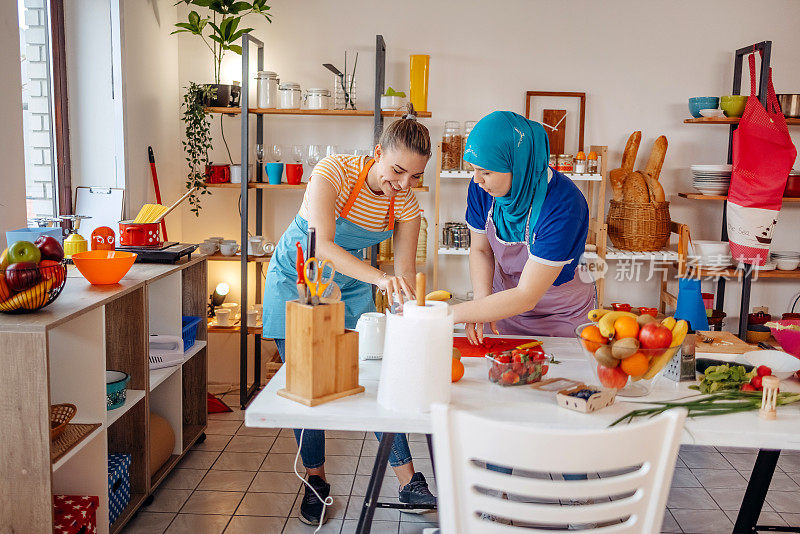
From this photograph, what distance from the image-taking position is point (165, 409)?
3.24m

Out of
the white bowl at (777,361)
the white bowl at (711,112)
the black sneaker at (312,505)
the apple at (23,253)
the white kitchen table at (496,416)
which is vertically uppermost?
the white bowl at (711,112)

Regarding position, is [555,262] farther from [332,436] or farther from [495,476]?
[332,436]

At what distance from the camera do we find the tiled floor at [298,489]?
2.75m

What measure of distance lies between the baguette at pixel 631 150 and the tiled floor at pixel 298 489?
1584mm

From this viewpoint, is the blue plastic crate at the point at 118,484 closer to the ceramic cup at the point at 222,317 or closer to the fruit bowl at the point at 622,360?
the ceramic cup at the point at 222,317

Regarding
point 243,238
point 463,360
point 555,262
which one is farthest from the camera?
point 243,238

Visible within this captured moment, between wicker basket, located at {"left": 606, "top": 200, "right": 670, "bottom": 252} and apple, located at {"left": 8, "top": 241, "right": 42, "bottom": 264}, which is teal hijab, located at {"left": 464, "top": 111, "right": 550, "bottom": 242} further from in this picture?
wicker basket, located at {"left": 606, "top": 200, "right": 670, "bottom": 252}

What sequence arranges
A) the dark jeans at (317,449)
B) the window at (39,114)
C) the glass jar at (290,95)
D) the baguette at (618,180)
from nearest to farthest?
the dark jeans at (317,449) < the window at (39,114) < the glass jar at (290,95) < the baguette at (618,180)

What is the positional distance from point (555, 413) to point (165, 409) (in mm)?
2106

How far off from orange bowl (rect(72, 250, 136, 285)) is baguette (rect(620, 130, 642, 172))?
9.19ft

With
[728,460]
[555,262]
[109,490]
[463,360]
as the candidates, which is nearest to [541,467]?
[463,360]

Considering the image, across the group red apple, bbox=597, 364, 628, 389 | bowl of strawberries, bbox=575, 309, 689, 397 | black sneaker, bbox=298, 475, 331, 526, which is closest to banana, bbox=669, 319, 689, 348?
bowl of strawberries, bbox=575, 309, 689, 397

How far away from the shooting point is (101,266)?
247 centimetres

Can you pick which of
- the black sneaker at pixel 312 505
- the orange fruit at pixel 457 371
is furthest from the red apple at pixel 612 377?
the black sneaker at pixel 312 505
